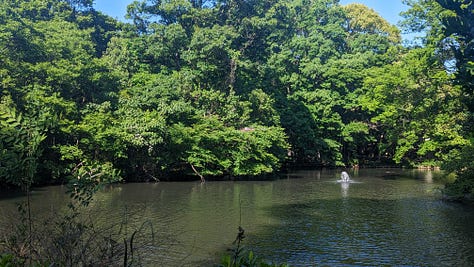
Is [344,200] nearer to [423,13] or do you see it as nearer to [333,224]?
[333,224]

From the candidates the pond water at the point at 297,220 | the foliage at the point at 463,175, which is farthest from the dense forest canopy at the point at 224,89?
the pond water at the point at 297,220

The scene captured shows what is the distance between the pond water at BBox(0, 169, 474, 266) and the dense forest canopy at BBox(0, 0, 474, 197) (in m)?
2.14

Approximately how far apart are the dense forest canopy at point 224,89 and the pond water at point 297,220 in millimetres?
2140

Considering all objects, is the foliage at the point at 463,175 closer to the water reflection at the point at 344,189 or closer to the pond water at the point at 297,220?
the pond water at the point at 297,220

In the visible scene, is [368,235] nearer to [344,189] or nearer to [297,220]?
[297,220]

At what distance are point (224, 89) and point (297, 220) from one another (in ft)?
64.3

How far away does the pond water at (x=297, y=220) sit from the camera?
1009 centimetres

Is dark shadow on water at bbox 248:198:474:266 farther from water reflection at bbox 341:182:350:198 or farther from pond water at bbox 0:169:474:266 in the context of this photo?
water reflection at bbox 341:182:350:198

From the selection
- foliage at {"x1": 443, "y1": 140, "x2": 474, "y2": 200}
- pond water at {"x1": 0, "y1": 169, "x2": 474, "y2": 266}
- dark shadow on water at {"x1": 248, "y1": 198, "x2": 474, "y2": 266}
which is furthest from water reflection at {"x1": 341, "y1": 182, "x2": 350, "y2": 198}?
foliage at {"x1": 443, "y1": 140, "x2": 474, "y2": 200}

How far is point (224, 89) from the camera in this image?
1277 inches

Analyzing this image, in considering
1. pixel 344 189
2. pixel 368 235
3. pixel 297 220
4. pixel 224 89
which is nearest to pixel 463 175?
pixel 344 189

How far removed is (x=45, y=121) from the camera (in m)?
4.25

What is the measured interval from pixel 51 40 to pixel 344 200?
19397 mm

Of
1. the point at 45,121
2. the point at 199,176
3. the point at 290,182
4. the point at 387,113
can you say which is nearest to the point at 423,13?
the point at 387,113
